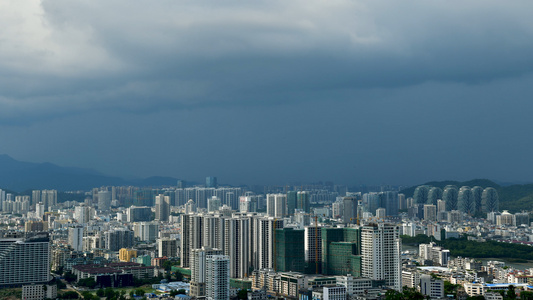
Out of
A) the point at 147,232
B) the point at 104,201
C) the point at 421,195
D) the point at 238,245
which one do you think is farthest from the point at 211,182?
the point at 238,245

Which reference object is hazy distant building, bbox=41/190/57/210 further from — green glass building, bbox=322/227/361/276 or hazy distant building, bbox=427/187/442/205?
green glass building, bbox=322/227/361/276

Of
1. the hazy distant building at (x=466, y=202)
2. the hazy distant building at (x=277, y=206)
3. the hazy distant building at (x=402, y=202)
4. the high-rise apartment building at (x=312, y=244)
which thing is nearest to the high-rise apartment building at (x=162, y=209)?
the hazy distant building at (x=277, y=206)

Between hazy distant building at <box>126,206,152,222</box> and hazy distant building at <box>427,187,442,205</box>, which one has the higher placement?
hazy distant building at <box>427,187,442,205</box>

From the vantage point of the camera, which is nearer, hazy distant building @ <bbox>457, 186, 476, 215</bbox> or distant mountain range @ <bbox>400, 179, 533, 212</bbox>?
distant mountain range @ <bbox>400, 179, 533, 212</bbox>

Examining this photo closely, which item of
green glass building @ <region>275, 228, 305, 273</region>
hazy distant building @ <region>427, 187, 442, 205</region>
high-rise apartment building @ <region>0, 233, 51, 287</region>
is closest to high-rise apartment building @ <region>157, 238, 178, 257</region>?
high-rise apartment building @ <region>0, 233, 51, 287</region>

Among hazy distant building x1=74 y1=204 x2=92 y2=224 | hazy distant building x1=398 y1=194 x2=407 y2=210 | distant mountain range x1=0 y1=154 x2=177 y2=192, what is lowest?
hazy distant building x1=74 y1=204 x2=92 y2=224

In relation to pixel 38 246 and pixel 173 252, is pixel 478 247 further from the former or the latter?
pixel 38 246
